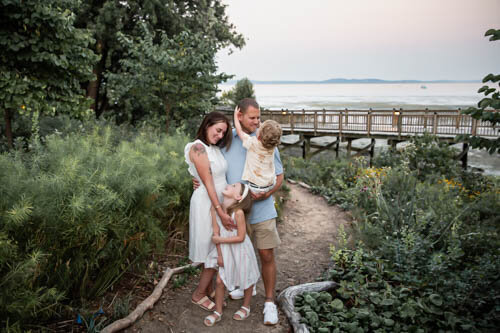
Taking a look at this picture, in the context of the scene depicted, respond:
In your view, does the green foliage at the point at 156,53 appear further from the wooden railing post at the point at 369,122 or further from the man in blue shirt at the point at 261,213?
the wooden railing post at the point at 369,122

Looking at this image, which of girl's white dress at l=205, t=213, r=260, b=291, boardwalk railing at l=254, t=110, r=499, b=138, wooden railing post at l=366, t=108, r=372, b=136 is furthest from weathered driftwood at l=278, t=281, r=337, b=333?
wooden railing post at l=366, t=108, r=372, b=136

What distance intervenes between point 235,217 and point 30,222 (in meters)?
1.61

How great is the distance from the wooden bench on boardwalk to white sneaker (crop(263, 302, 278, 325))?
48.9 feet

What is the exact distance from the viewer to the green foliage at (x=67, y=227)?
240 cm

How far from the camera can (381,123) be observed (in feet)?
66.3

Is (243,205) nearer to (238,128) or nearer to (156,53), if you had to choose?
(238,128)

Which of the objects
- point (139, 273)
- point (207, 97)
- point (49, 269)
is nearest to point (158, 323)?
Answer: point (139, 273)

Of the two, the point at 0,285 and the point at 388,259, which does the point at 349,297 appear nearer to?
the point at 388,259

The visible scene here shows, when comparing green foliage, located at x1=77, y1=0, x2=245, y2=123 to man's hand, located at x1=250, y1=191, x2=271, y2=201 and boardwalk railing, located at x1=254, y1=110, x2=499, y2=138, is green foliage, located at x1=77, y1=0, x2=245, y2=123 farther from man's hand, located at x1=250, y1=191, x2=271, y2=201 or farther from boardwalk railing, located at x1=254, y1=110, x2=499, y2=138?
boardwalk railing, located at x1=254, y1=110, x2=499, y2=138

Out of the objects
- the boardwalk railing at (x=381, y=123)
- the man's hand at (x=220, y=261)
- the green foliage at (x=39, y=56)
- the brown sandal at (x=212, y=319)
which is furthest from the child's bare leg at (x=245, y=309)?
the boardwalk railing at (x=381, y=123)

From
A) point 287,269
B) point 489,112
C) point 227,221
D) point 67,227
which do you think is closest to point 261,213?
point 227,221

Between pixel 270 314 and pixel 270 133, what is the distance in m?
1.74

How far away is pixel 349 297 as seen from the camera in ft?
12.8

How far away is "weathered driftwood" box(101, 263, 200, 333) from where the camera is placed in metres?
2.93
